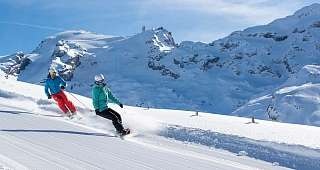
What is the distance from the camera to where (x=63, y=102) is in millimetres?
18109

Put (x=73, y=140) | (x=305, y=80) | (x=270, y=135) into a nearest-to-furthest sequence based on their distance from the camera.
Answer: (x=73, y=140), (x=270, y=135), (x=305, y=80)

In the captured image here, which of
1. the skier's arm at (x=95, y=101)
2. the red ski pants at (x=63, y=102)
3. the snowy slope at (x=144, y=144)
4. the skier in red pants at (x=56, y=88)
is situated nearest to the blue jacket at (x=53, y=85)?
the skier in red pants at (x=56, y=88)

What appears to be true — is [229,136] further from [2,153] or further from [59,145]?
[2,153]

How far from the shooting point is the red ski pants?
58.6 ft

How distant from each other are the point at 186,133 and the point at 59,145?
13.3 ft

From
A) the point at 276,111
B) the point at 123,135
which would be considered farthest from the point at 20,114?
the point at 276,111

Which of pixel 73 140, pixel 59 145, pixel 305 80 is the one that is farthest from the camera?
pixel 305 80

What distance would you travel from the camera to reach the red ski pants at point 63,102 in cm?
1786

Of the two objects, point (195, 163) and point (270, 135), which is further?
point (270, 135)

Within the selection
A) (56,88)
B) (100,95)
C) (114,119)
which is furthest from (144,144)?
(56,88)

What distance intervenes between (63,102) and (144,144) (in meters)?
6.00

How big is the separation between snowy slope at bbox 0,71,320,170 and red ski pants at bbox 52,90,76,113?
0.32m

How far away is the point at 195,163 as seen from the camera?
34.9ft

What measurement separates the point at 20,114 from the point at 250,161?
7803mm
